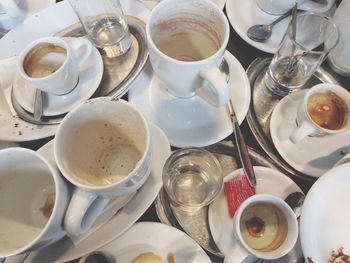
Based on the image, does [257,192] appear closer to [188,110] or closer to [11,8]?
[188,110]

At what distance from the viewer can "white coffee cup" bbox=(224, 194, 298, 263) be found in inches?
21.0

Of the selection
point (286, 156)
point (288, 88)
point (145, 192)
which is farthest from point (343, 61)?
point (145, 192)

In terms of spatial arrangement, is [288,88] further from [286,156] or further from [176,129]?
[176,129]

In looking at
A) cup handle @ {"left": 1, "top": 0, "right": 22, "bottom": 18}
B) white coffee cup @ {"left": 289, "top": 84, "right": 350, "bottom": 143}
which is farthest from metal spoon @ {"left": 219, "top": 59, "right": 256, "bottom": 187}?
cup handle @ {"left": 1, "top": 0, "right": 22, "bottom": 18}

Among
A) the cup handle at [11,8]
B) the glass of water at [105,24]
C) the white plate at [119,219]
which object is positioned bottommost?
the white plate at [119,219]

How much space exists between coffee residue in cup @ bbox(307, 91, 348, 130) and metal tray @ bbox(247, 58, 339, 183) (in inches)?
3.3

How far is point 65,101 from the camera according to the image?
0.68 m

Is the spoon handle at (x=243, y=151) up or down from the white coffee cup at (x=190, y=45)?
down

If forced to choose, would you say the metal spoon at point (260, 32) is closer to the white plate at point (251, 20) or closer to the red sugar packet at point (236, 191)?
the white plate at point (251, 20)

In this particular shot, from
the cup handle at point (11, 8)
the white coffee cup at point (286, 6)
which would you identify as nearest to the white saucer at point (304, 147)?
the white coffee cup at point (286, 6)

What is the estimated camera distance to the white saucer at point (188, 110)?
2.19ft

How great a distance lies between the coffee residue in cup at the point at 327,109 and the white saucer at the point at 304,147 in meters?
0.04

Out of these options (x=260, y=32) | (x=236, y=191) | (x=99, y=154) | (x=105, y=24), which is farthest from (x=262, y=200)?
(x=105, y=24)

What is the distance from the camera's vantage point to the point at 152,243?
60 centimetres
